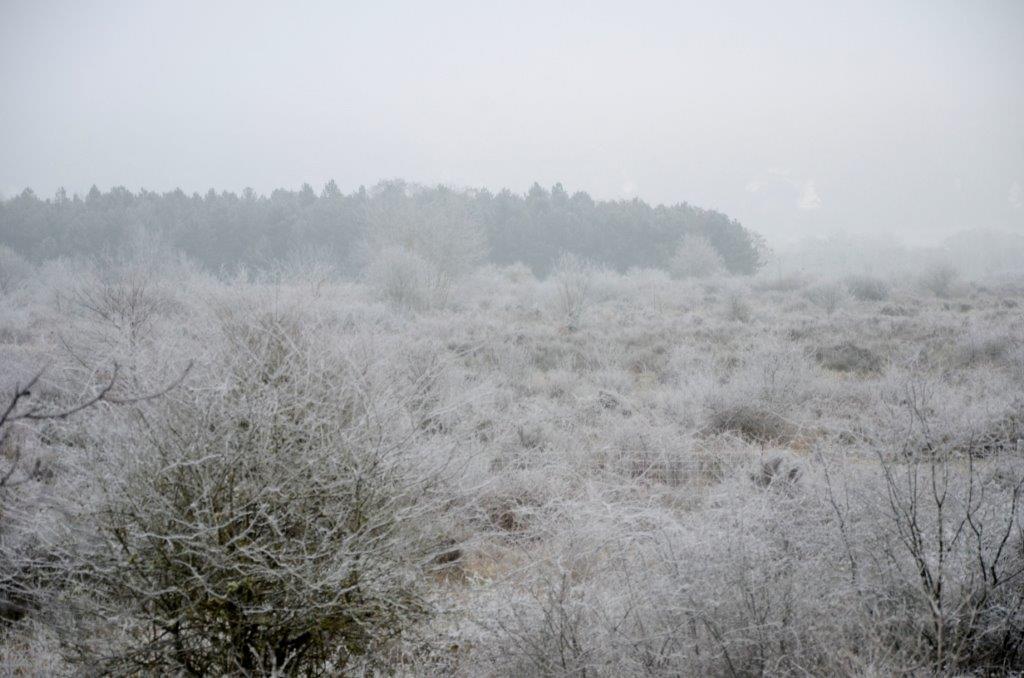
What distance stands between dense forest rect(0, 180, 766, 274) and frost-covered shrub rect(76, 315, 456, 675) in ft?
96.4

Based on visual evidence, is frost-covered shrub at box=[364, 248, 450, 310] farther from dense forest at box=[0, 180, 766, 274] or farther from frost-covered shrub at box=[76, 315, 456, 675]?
frost-covered shrub at box=[76, 315, 456, 675]

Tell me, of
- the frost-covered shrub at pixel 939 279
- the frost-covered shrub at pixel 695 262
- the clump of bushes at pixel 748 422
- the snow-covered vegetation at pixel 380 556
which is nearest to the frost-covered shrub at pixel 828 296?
the frost-covered shrub at pixel 939 279

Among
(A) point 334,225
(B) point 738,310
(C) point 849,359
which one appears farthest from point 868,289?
(A) point 334,225

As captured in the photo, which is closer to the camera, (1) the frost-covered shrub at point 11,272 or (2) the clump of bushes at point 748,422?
(2) the clump of bushes at point 748,422

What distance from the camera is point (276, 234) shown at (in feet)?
122

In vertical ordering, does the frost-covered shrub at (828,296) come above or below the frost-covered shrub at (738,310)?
above

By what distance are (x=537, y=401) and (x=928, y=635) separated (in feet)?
15.9

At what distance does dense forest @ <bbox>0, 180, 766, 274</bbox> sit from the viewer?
33969 mm

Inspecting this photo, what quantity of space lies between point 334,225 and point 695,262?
23.2 metres

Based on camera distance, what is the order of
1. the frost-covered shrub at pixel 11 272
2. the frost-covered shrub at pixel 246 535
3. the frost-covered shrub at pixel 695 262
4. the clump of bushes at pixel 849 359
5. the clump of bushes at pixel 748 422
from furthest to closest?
the frost-covered shrub at pixel 695 262, the frost-covered shrub at pixel 11 272, the clump of bushes at pixel 849 359, the clump of bushes at pixel 748 422, the frost-covered shrub at pixel 246 535

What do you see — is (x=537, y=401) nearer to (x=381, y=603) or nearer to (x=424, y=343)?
(x=424, y=343)

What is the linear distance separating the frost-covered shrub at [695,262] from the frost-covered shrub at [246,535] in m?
31.5

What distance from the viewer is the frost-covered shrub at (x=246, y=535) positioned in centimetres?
185

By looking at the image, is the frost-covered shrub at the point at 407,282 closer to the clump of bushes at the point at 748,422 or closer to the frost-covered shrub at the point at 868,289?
the clump of bushes at the point at 748,422
